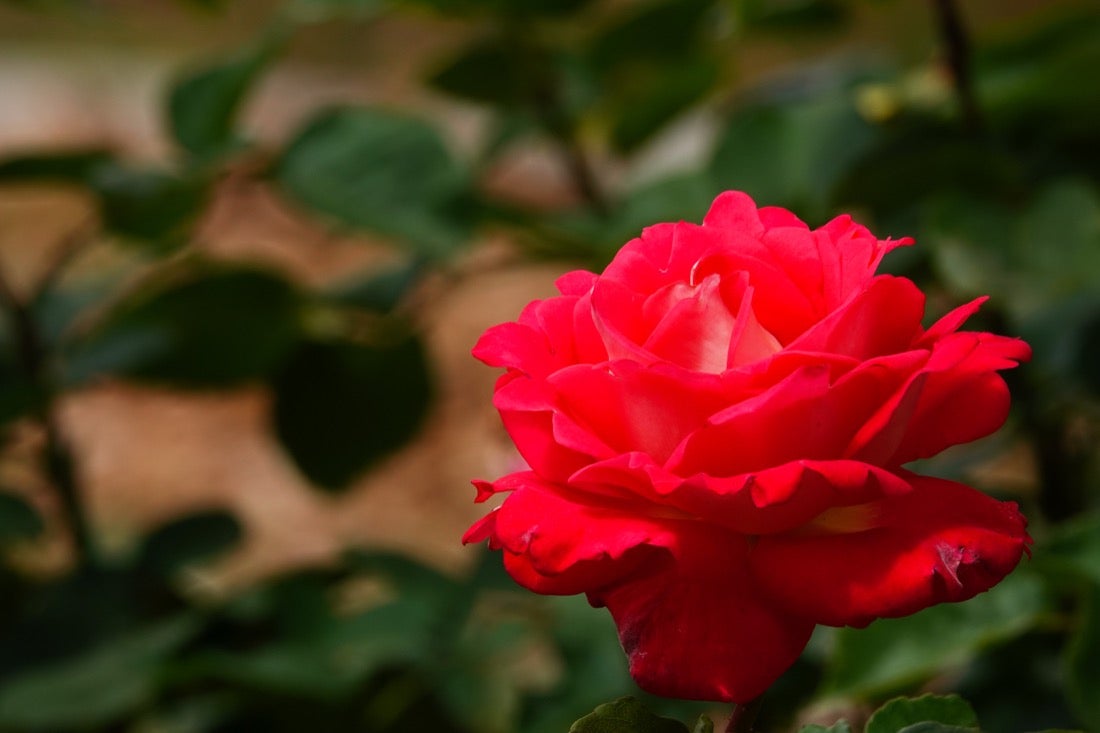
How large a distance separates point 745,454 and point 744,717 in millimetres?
59

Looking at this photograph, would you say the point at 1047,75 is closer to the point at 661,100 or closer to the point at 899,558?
A: the point at 661,100

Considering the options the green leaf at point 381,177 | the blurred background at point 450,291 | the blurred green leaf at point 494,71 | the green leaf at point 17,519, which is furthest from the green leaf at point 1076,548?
the green leaf at point 17,519

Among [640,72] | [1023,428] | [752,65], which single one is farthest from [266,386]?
[752,65]

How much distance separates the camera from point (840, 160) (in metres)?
0.73

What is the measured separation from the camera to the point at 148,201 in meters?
0.78

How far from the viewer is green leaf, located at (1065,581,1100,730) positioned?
1.56ft

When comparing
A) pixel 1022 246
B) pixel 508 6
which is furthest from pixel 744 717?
pixel 508 6

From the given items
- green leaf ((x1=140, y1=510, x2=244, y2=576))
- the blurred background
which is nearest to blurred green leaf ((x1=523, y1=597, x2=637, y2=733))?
the blurred background

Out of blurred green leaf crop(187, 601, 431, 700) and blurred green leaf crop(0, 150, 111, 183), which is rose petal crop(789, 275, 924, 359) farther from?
blurred green leaf crop(0, 150, 111, 183)

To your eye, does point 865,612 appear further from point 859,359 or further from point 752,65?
point 752,65

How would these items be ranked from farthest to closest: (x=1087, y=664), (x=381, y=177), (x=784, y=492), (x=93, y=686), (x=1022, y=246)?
(x=381, y=177) < (x=93, y=686) < (x=1022, y=246) < (x=1087, y=664) < (x=784, y=492)

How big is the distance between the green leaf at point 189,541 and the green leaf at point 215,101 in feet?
0.98

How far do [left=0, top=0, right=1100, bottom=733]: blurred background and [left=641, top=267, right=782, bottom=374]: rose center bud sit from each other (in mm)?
287

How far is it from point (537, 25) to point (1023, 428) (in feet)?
1.44
